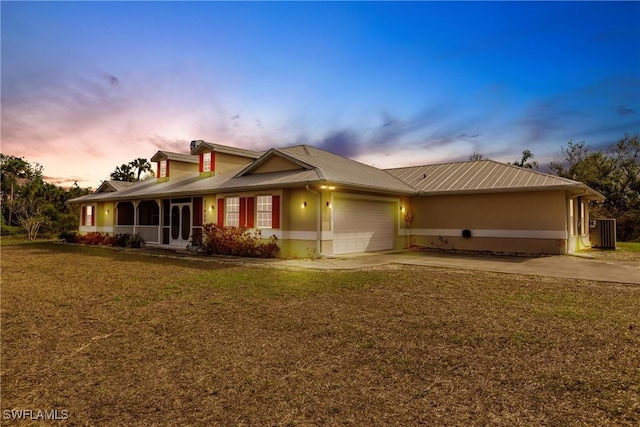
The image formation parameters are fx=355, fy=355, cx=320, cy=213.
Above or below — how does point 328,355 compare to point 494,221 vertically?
below

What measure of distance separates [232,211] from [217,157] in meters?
5.52

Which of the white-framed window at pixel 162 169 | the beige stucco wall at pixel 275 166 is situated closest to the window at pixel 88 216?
the white-framed window at pixel 162 169

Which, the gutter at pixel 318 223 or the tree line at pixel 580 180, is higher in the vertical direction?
the tree line at pixel 580 180

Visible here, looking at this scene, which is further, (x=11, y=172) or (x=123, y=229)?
(x=11, y=172)

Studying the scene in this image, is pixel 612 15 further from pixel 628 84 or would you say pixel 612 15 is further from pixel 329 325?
pixel 329 325

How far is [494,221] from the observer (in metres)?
15.4

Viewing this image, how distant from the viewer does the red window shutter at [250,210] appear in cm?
1473

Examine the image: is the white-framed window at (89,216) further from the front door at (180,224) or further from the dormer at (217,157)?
the dormer at (217,157)

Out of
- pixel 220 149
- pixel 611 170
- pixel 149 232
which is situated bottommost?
pixel 149 232

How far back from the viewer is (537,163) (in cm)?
3766

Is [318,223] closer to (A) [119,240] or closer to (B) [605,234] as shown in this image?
(A) [119,240]

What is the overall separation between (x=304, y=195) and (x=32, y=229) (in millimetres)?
26302

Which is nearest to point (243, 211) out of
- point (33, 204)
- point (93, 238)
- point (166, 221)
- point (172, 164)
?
point (166, 221)

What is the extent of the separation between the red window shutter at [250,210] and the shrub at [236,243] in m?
0.30
